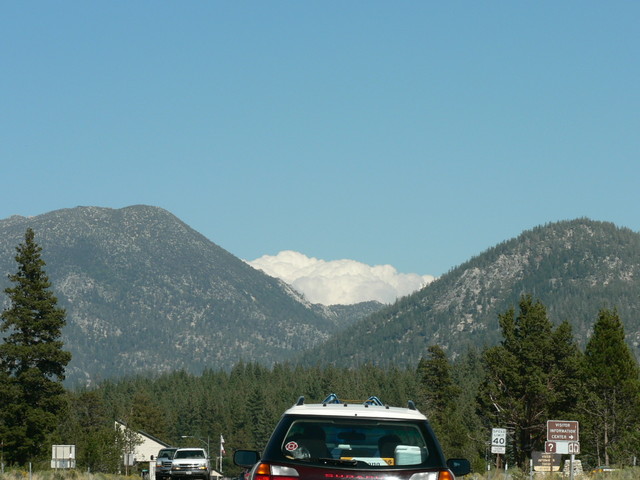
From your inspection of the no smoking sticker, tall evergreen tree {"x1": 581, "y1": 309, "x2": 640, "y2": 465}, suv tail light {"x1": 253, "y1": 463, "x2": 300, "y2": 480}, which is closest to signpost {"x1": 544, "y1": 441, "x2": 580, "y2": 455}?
the no smoking sticker

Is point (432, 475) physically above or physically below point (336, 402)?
below

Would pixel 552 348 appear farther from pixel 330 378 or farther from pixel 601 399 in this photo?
pixel 330 378

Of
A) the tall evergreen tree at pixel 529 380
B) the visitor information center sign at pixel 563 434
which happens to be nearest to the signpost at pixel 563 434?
the visitor information center sign at pixel 563 434

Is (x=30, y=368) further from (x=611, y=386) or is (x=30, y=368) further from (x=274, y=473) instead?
(x=274, y=473)

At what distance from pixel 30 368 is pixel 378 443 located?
198 ft

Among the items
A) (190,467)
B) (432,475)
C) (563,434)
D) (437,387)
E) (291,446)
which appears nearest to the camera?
(432,475)

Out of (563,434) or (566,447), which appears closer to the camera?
(566,447)

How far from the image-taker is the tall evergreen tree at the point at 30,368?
2625 inches

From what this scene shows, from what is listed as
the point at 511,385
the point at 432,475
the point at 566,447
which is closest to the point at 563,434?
the point at 566,447

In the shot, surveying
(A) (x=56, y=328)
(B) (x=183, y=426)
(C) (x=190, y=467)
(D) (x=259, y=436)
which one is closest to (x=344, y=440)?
(C) (x=190, y=467)

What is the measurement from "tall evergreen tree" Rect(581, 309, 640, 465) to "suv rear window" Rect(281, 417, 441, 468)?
6474 centimetres

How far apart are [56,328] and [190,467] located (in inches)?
1084

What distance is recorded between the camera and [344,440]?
1036 cm

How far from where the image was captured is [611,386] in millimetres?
72438
